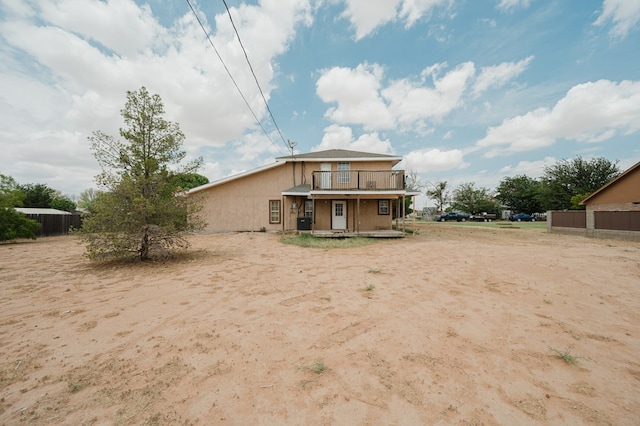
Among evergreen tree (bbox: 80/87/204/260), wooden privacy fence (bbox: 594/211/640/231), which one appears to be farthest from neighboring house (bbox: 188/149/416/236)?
wooden privacy fence (bbox: 594/211/640/231)

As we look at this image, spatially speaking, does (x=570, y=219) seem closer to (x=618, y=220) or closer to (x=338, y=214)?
(x=618, y=220)

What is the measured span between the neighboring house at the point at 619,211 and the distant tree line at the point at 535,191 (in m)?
12.4

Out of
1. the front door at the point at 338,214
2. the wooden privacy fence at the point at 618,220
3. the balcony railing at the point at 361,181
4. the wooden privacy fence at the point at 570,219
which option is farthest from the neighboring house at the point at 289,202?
the wooden privacy fence at the point at 570,219

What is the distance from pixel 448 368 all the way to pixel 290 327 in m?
2.07

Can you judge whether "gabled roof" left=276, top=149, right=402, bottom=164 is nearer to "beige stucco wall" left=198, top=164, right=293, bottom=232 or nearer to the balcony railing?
the balcony railing

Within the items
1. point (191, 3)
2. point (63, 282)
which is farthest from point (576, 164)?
point (63, 282)

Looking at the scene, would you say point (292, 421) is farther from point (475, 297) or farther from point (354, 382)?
point (475, 297)

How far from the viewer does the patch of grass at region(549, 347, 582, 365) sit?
9.52ft

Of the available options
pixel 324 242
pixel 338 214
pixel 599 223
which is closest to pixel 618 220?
pixel 599 223

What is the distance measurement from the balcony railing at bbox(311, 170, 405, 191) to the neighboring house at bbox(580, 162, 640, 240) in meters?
12.5

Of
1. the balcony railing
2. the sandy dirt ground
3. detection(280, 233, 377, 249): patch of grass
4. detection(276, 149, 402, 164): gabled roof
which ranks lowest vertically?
the sandy dirt ground

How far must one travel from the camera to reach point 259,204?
17.6 meters

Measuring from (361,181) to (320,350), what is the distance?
45.2 ft

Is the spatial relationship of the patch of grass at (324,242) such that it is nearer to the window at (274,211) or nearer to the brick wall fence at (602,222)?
the window at (274,211)
